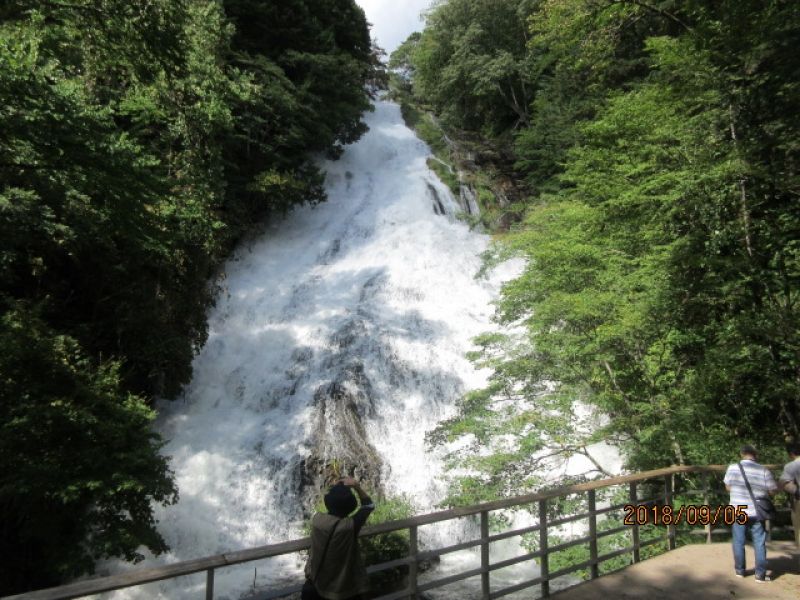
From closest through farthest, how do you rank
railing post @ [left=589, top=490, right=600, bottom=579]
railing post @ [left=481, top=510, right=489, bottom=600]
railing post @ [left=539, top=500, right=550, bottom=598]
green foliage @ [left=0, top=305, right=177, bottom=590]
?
railing post @ [left=481, top=510, right=489, bottom=600]
railing post @ [left=539, top=500, right=550, bottom=598]
railing post @ [left=589, top=490, right=600, bottom=579]
green foliage @ [left=0, top=305, right=177, bottom=590]

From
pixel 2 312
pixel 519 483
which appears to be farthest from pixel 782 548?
pixel 2 312

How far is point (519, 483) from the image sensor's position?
6.54 metres

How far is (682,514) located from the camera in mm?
6605

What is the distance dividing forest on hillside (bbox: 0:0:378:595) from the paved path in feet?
18.2

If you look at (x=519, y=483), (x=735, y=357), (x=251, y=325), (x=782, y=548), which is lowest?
(x=782, y=548)

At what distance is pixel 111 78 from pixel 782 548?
15.4m

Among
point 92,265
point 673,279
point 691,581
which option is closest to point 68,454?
point 92,265

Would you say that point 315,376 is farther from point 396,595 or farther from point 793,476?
point 793,476

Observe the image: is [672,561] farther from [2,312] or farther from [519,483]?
[2,312]

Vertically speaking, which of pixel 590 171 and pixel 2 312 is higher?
pixel 590 171

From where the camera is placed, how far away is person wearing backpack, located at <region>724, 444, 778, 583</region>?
15.1ft

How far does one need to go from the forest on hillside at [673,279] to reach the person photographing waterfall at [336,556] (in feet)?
13.4

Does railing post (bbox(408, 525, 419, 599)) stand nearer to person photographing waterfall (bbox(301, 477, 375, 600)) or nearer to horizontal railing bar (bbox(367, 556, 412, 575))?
horizontal railing bar (bbox(367, 556, 412, 575))

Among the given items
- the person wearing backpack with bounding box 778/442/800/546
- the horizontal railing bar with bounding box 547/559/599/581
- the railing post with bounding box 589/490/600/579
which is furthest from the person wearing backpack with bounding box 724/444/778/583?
the horizontal railing bar with bounding box 547/559/599/581
